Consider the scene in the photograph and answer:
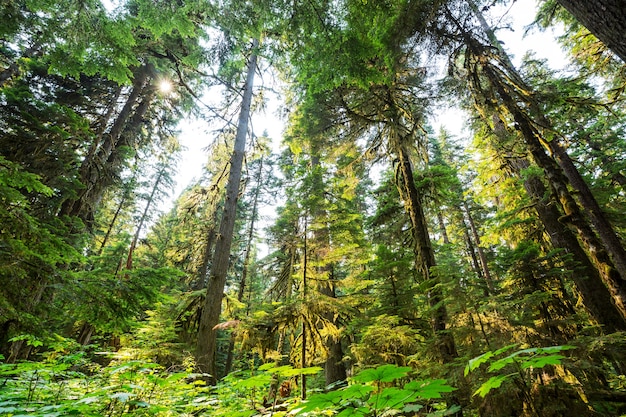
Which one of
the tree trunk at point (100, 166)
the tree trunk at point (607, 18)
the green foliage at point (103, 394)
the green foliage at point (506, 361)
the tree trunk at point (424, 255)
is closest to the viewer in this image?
the green foliage at point (506, 361)

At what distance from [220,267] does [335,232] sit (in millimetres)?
3818

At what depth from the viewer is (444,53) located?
6293 mm

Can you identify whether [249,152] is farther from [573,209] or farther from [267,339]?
[573,209]

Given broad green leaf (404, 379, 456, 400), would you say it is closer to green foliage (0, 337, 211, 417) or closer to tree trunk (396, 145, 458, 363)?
green foliage (0, 337, 211, 417)

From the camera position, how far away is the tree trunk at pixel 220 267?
655cm

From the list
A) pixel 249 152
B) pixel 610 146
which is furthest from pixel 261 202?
pixel 610 146

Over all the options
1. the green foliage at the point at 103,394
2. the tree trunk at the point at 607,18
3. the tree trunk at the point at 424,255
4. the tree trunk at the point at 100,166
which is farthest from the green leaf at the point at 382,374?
the tree trunk at the point at 100,166

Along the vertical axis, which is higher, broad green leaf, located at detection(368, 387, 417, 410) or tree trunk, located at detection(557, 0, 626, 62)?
tree trunk, located at detection(557, 0, 626, 62)

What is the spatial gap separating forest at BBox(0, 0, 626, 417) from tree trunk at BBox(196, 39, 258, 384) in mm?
68

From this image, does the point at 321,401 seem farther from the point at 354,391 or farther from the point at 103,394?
the point at 103,394

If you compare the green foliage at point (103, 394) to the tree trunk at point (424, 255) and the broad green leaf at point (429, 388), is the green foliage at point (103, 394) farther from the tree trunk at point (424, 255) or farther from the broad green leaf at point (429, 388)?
the tree trunk at point (424, 255)

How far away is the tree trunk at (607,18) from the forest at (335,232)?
0.05ft

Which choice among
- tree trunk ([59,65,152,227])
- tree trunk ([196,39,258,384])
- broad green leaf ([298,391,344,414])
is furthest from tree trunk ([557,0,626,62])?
tree trunk ([59,65,152,227])

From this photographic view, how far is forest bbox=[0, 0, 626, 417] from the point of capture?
3.00 metres
